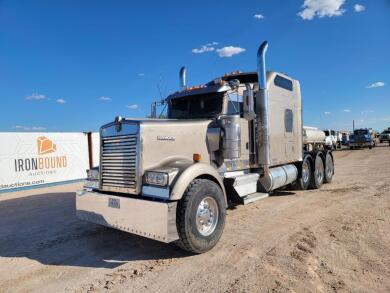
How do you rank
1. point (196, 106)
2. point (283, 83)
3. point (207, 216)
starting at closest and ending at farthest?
point (207, 216) < point (196, 106) < point (283, 83)

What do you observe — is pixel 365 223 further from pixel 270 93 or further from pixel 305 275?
pixel 270 93

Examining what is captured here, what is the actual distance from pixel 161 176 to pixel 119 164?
0.95 meters

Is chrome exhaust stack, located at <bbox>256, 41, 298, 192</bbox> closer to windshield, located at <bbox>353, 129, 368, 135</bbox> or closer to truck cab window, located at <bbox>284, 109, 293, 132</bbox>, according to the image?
truck cab window, located at <bbox>284, 109, 293, 132</bbox>

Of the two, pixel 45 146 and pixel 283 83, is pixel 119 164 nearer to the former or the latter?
pixel 283 83

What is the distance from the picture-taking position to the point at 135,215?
442 cm

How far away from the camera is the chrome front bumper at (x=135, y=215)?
4.18 meters

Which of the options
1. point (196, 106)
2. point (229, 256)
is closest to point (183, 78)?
point (196, 106)

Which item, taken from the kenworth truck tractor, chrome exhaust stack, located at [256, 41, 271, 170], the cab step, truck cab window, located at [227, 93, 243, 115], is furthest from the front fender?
chrome exhaust stack, located at [256, 41, 271, 170]

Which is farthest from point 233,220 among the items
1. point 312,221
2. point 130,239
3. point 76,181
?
point 76,181

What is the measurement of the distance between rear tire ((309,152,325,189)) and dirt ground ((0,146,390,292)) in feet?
8.55

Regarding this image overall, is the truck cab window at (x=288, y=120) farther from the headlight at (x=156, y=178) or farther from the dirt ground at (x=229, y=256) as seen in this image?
the headlight at (x=156, y=178)

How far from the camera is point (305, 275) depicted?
3787 millimetres

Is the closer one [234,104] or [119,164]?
[119,164]

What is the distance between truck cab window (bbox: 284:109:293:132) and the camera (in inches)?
320
